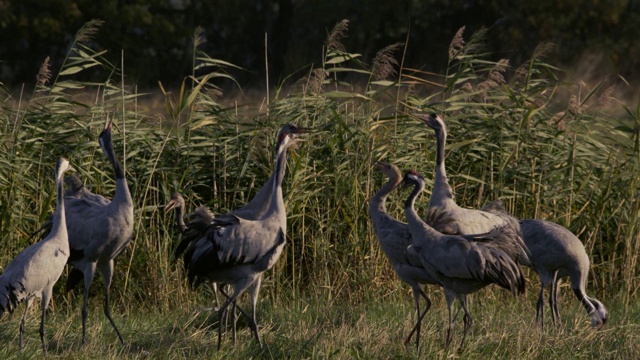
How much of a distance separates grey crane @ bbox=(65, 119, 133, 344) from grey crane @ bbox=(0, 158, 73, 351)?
0.53 m

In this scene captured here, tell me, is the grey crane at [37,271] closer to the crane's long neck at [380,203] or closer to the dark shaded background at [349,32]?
the crane's long neck at [380,203]

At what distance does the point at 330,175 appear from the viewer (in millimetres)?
8367

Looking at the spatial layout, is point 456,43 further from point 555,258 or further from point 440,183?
point 555,258

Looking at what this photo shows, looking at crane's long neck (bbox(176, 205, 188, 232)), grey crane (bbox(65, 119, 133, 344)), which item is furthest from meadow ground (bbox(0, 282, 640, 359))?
crane's long neck (bbox(176, 205, 188, 232))

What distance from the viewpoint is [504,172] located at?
8.76 metres

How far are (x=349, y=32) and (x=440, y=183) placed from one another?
1867 cm

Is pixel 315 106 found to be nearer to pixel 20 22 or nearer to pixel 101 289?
pixel 101 289

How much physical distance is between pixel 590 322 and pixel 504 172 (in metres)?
2.01

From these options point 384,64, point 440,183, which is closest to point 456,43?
point 384,64

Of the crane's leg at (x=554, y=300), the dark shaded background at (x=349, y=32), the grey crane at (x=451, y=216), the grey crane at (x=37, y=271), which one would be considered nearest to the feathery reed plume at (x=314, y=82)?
the grey crane at (x=451, y=216)

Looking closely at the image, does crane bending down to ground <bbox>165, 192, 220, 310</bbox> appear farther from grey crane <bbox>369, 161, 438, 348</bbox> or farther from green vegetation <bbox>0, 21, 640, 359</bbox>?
grey crane <bbox>369, 161, 438, 348</bbox>

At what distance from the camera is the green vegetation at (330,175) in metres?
7.94

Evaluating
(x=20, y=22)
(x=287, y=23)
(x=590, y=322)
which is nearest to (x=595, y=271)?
(x=590, y=322)

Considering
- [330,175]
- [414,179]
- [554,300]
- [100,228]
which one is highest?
[414,179]
